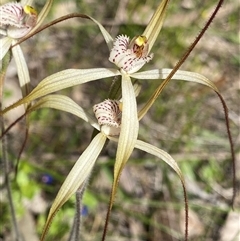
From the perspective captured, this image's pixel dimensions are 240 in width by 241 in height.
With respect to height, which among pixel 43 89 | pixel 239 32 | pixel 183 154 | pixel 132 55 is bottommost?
pixel 43 89

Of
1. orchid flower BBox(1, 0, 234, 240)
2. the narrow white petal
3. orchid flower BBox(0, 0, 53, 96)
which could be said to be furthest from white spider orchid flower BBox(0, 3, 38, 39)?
the narrow white petal

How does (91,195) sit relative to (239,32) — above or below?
below

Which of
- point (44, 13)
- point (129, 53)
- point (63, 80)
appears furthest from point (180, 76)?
point (44, 13)

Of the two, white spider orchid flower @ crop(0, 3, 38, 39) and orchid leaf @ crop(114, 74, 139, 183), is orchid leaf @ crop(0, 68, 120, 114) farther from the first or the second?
white spider orchid flower @ crop(0, 3, 38, 39)

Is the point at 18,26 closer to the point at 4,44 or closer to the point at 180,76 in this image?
the point at 4,44

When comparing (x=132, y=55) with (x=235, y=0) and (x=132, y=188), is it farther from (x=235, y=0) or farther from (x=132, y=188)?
(x=235, y=0)

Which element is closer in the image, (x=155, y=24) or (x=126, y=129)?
(x=126, y=129)

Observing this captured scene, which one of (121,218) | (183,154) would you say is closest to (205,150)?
(183,154)
